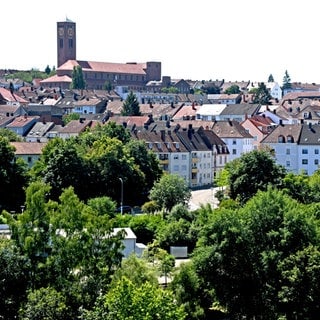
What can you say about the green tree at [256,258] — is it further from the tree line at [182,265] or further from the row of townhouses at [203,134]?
the row of townhouses at [203,134]

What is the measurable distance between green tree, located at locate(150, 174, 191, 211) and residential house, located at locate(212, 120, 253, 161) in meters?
29.3

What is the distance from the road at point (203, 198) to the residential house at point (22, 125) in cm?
2642

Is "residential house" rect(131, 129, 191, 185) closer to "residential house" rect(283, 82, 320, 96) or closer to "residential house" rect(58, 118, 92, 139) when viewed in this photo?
"residential house" rect(58, 118, 92, 139)

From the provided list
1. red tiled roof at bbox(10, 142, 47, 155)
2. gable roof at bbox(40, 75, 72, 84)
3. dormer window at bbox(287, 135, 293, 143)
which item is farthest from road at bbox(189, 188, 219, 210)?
gable roof at bbox(40, 75, 72, 84)

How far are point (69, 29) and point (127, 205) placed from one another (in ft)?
454

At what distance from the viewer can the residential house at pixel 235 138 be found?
90.3m

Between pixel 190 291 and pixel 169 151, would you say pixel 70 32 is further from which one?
pixel 190 291

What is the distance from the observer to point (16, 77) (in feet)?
631

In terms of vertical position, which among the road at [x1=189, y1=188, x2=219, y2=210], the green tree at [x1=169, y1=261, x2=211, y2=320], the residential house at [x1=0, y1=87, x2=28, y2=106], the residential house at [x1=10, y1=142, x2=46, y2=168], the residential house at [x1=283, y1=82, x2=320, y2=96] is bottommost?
the road at [x1=189, y1=188, x2=219, y2=210]

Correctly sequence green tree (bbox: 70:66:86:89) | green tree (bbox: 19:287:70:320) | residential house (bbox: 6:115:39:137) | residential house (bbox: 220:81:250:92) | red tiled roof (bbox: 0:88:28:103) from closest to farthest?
green tree (bbox: 19:287:70:320), residential house (bbox: 6:115:39:137), red tiled roof (bbox: 0:88:28:103), green tree (bbox: 70:66:86:89), residential house (bbox: 220:81:250:92)

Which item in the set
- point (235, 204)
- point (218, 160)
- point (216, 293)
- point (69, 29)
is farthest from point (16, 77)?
point (216, 293)

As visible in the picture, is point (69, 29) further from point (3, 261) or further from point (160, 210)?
point (3, 261)

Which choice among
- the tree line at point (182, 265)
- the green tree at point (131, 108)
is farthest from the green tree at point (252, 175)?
the green tree at point (131, 108)

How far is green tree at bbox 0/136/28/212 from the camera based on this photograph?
5669cm
